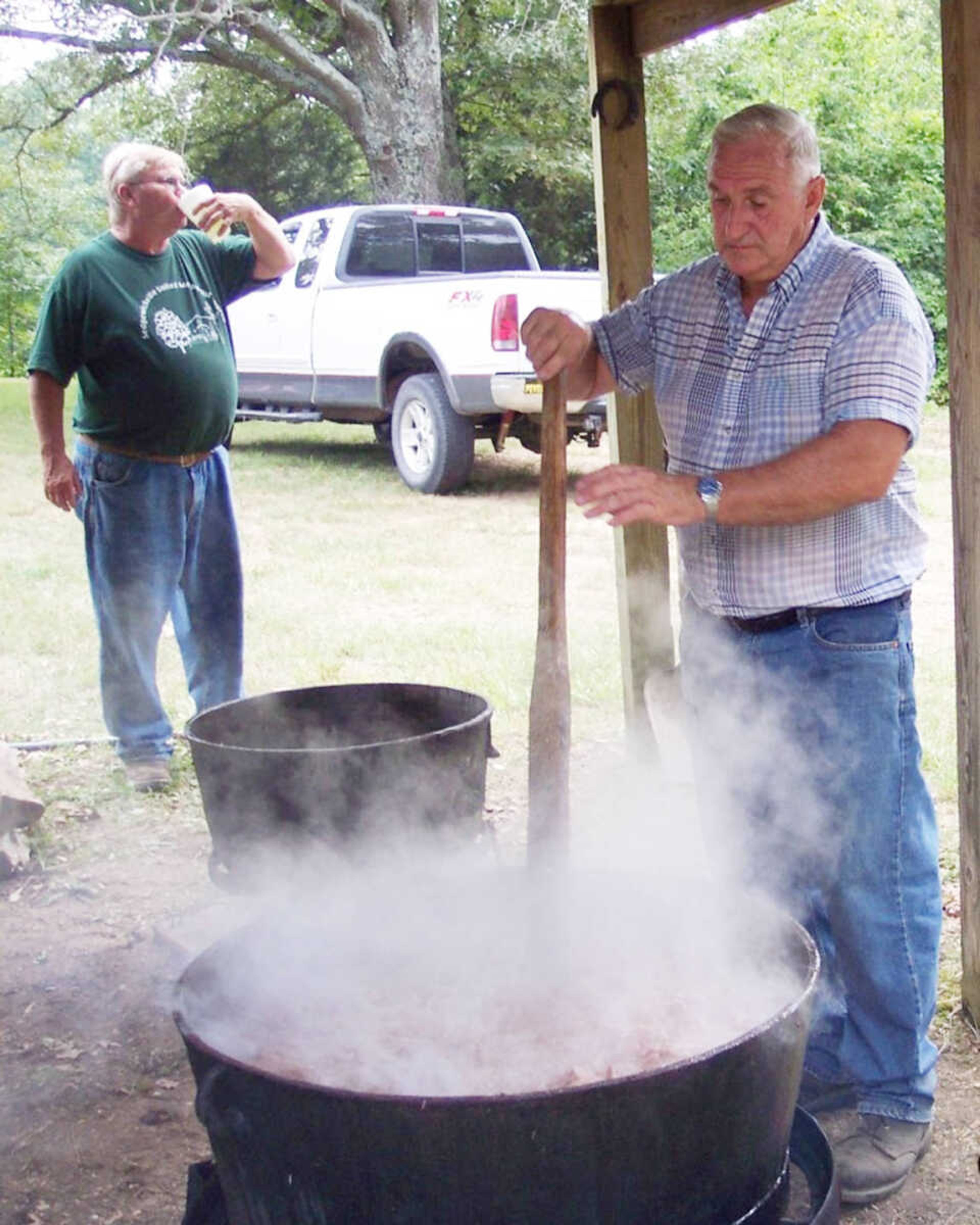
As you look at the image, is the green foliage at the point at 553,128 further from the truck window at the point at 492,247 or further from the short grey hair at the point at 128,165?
the short grey hair at the point at 128,165

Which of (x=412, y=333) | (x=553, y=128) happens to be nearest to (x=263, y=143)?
(x=553, y=128)

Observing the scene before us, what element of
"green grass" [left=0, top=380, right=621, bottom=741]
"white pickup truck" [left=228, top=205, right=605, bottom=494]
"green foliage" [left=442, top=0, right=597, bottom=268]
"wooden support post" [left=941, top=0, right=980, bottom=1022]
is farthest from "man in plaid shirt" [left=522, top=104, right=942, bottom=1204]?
"green foliage" [left=442, top=0, right=597, bottom=268]

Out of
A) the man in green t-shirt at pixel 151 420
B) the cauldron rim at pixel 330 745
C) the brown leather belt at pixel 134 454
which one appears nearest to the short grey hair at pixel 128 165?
the man in green t-shirt at pixel 151 420

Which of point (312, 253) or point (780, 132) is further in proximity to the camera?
point (312, 253)

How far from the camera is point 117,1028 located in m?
3.52

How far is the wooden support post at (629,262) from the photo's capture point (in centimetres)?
382

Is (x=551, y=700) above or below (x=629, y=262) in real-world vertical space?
below

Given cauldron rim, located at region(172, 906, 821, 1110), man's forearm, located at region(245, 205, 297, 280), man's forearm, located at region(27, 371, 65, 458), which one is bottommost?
cauldron rim, located at region(172, 906, 821, 1110)

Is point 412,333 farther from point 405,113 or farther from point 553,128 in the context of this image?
point 553,128

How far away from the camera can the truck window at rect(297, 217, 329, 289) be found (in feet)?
37.7

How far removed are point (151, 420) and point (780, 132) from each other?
9.02ft

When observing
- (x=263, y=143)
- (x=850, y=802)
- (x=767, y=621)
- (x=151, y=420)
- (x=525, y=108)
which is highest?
(x=263, y=143)

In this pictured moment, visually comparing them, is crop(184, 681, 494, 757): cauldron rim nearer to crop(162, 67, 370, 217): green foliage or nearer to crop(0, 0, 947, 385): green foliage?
crop(0, 0, 947, 385): green foliage

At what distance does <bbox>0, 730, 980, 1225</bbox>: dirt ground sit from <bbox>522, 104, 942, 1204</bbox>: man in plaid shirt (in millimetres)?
267
